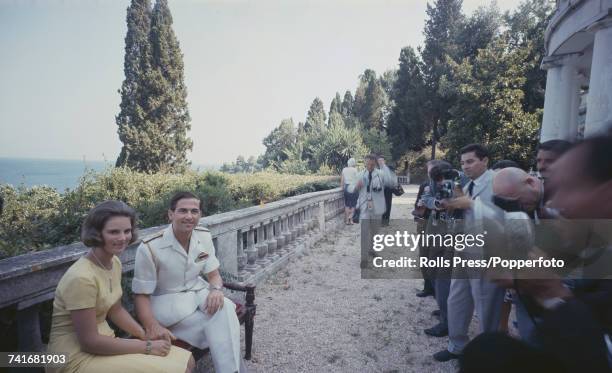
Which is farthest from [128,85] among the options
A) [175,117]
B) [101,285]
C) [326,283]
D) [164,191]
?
[101,285]

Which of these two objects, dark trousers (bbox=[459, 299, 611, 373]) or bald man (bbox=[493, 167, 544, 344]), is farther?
bald man (bbox=[493, 167, 544, 344])

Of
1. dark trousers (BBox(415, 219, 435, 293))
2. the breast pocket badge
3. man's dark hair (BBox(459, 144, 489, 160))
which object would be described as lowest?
dark trousers (BBox(415, 219, 435, 293))

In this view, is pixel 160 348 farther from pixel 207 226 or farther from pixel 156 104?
pixel 156 104

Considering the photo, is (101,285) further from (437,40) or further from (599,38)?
(437,40)

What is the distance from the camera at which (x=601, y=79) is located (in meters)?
5.98

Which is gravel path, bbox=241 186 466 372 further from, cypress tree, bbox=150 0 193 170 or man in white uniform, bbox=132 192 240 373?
cypress tree, bbox=150 0 193 170

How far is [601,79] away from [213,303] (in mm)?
7526

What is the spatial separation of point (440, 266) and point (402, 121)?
33043 millimetres

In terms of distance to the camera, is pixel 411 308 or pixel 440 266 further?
pixel 411 308

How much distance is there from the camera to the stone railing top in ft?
6.41

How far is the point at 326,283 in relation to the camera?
17.4ft

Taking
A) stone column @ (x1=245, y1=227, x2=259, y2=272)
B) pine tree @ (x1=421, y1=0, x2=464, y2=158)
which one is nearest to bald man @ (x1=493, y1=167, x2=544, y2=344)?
stone column @ (x1=245, y1=227, x2=259, y2=272)

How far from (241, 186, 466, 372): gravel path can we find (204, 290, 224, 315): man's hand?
1.00 m

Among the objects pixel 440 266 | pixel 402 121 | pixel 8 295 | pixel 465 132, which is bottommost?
pixel 440 266
